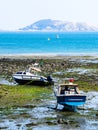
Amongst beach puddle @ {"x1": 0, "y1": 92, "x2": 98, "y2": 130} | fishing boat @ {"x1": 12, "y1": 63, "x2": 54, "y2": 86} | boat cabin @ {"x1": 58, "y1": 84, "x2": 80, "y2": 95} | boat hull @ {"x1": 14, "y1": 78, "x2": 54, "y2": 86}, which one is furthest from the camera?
fishing boat @ {"x1": 12, "y1": 63, "x2": 54, "y2": 86}

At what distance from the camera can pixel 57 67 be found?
219 feet

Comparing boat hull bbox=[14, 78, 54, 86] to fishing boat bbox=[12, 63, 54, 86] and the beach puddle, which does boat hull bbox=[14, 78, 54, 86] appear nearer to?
fishing boat bbox=[12, 63, 54, 86]

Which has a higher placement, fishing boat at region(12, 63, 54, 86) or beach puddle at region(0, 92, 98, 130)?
fishing boat at region(12, 63, 54, 86)

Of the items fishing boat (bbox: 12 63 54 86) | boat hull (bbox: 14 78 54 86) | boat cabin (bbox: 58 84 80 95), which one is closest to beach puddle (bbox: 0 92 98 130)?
boat cabin (bbox: 58 84 80 95)

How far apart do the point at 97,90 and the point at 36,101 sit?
338 inches

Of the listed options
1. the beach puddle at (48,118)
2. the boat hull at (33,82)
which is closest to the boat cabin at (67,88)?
the beach puddle at (48,118)

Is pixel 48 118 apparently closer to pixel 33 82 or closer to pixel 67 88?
pixel 67 88

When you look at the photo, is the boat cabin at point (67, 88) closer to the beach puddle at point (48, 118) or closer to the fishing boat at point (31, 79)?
the beach puddle at point (48, 118)

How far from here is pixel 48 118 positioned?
31.3 meters

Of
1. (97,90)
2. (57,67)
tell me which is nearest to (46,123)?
(97,90)

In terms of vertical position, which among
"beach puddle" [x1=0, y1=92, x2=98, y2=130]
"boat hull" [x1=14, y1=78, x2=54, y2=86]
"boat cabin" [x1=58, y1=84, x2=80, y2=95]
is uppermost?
"boat cabin" [x1=58, y1=84, x2=80, y2=95]

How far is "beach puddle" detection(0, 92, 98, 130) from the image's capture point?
29.1m

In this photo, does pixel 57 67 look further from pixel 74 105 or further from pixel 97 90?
pixel 74 105

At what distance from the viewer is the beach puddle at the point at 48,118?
29109mm
